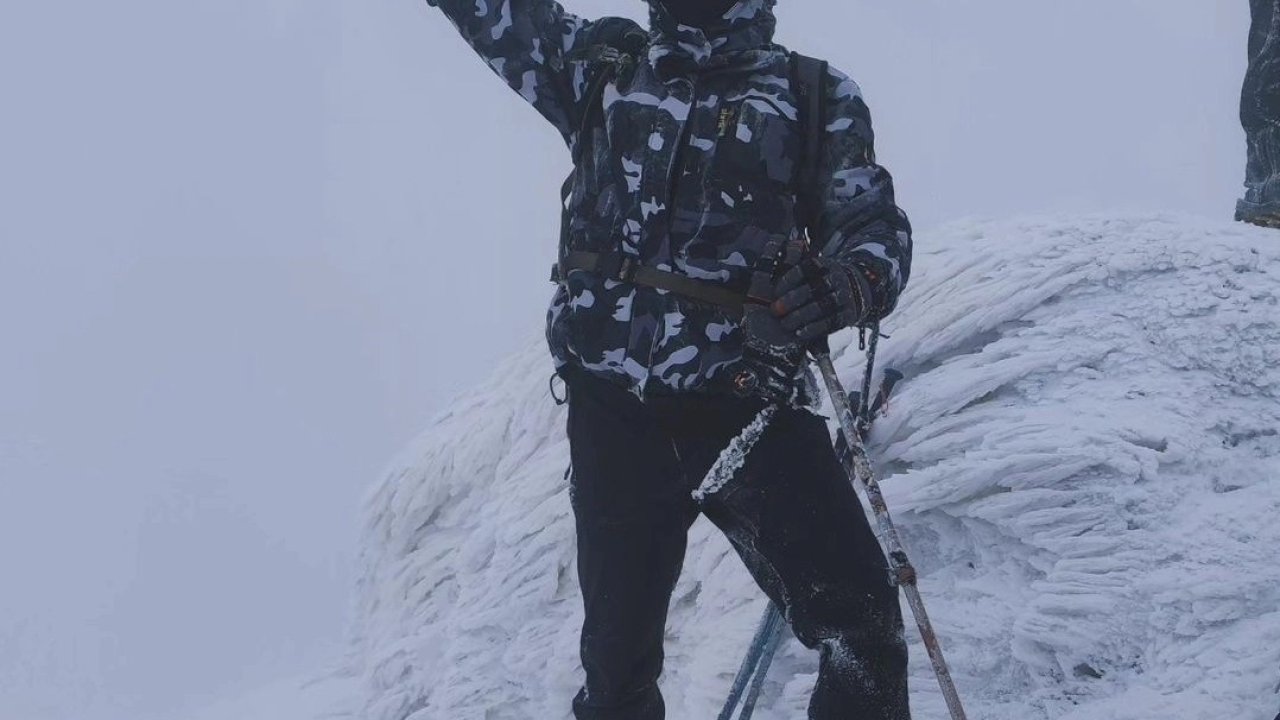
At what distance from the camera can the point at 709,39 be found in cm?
298

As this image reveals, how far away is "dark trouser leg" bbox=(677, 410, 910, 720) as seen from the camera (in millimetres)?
2781

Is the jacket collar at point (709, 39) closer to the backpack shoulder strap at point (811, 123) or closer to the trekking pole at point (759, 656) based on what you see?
the backpack shoulder strap at point (811, 123)

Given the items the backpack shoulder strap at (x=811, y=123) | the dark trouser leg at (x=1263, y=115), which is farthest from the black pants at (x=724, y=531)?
the dark trouser leg at (x=1263, y=115)

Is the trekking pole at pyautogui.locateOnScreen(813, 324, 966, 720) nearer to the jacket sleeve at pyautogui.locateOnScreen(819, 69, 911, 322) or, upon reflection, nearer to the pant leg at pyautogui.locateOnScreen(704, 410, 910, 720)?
the pant leg at pyautogui.locateOnScreen(704, 410, 910, 720)

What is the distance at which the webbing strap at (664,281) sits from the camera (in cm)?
291

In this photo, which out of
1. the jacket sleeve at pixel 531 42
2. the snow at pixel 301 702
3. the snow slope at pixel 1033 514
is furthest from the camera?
the snow at pixel 301 702

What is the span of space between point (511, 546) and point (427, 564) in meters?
0.80

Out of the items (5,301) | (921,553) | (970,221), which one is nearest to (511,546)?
(921,553)

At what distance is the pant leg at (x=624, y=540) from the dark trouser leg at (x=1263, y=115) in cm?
424

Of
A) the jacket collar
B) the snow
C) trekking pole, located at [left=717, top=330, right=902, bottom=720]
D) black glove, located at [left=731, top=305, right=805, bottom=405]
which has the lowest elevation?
the snow

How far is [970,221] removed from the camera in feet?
18.4

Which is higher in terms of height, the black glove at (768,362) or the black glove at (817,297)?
the black glove at (817,297)

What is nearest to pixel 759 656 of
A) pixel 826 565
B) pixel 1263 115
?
pixel 826 565

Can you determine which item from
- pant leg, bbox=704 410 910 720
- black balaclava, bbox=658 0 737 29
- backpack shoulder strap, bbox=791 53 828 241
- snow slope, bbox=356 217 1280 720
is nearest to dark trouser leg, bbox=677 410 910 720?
pant leg, bbox=704 410 910 720
